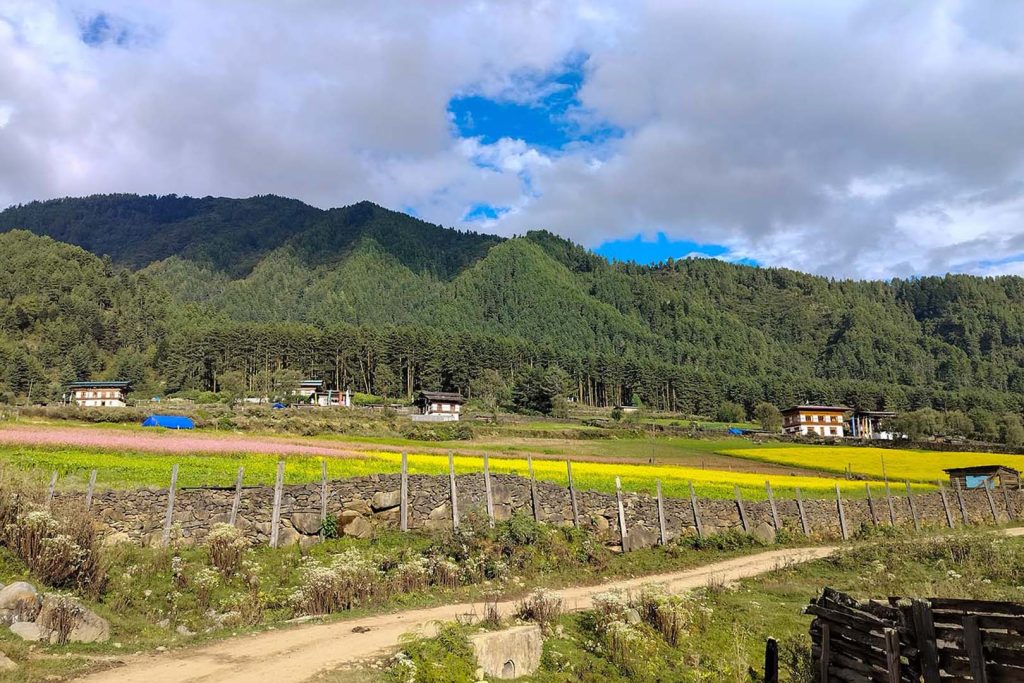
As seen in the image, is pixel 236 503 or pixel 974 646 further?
pixel 236 503

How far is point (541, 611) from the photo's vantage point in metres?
15.0

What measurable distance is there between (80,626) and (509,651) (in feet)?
27.0

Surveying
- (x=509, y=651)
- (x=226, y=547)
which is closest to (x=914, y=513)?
(x=509, y=651)

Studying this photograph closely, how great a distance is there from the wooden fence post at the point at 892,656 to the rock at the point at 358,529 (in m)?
17.2

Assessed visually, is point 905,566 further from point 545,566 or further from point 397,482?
point 397,482

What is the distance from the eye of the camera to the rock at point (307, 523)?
886 inches

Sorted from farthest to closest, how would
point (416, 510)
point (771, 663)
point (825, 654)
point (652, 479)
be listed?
point (652, 479) → point (416, 510) → point (771, 663) → point (825, 654)

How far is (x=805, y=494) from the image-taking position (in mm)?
41375

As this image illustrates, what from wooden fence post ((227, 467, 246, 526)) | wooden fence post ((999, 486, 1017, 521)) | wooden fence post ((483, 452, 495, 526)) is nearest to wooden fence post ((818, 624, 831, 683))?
wooden fence post ((483, 452, 495, 526))

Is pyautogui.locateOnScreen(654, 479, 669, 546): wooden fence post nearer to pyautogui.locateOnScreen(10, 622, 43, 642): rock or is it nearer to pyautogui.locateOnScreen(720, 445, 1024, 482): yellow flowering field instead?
pyautogui.locateOnScreen(10, 622, 43, 642): rock

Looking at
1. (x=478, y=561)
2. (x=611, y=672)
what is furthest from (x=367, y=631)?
(x=478, y=561)

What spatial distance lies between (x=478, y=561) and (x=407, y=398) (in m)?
130

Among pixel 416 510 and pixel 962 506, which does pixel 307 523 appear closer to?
pixel 416 510

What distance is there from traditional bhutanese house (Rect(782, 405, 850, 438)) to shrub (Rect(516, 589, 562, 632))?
419ft
